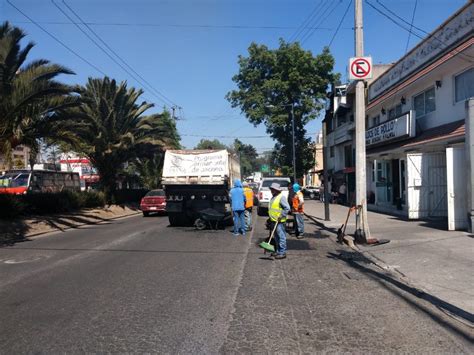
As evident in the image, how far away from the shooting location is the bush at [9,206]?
645 inches

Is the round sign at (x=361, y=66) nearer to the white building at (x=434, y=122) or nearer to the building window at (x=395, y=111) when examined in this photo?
the white building at (x=434, y=122)

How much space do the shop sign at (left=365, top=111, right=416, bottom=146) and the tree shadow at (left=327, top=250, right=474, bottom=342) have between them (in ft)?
33.2

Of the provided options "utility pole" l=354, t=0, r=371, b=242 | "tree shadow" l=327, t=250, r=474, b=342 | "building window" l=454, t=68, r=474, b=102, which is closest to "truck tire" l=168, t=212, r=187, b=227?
"utility pole" l=354, t=0, r=371, b=242

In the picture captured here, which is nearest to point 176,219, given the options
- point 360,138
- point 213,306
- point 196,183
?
point 196,183

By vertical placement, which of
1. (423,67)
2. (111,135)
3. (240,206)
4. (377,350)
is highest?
(423,67)

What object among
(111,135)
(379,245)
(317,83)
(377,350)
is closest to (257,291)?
(377,350)

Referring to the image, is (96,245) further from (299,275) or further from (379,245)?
(379,245)

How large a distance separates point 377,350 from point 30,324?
392 cm

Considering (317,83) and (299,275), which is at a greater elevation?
(317,83)

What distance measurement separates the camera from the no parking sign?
39.3 ft

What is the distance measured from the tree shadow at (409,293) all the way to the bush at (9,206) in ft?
39.0

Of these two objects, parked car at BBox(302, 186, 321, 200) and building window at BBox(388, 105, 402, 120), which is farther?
parked car at BBox(302, 186, 321, 200)

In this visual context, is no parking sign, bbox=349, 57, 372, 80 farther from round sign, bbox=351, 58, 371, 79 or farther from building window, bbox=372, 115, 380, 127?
building window, bbox=372, 115, 380, 127

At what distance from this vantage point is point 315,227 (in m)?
17.4
